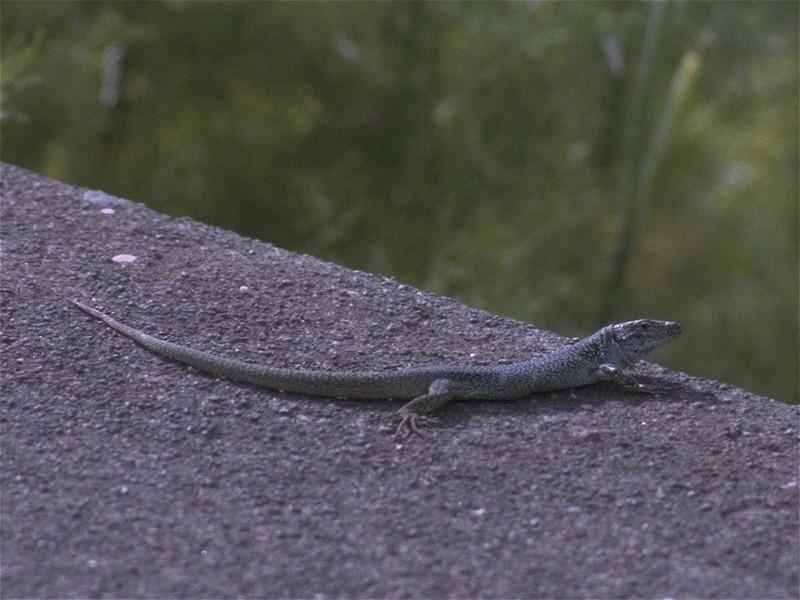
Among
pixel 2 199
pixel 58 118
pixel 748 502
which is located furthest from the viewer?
pixel 58 118

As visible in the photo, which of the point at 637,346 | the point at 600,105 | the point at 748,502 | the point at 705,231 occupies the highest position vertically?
the point at 600,105

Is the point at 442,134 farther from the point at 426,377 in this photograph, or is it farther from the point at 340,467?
the point at 340,467

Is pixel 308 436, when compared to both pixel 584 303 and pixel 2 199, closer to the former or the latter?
pixel 2 199

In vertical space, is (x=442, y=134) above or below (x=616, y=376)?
above

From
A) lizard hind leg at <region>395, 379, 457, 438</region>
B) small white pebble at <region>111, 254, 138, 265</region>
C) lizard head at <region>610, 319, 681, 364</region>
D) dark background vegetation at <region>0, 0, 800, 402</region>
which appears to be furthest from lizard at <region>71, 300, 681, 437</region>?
dark background vegetation at <region>0, 0, 800, 402</region>

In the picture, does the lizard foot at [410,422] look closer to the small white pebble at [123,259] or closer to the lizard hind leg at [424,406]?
the lizard hind leg at [424,406]

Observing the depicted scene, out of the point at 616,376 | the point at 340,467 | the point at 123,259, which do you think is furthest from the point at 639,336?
the point at 123,259

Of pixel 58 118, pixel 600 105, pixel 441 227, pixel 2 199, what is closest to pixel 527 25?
pixel 600 105
